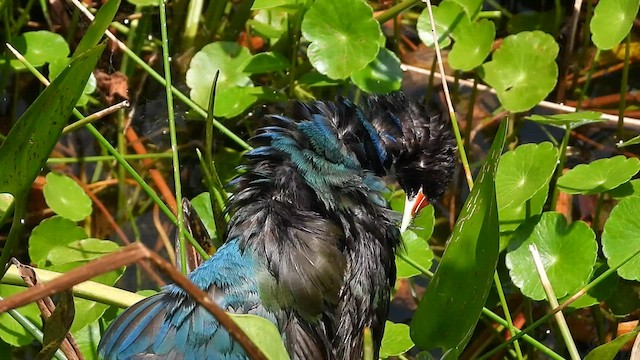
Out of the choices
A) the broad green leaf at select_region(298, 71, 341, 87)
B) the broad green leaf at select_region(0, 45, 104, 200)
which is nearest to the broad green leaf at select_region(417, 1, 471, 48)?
the broad green leaf at select_region(298, 71, 341, 87)

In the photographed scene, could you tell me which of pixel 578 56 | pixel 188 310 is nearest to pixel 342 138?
pixel 188 310

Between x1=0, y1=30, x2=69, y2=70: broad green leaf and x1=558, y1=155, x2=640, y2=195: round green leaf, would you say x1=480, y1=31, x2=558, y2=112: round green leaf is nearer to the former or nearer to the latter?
x1=558, y1=155, x2=640, y2=195: round green leaf

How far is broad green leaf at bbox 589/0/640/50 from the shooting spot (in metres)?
2.79

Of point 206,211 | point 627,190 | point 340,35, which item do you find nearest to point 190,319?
point 206,211

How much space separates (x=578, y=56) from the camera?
348 cm

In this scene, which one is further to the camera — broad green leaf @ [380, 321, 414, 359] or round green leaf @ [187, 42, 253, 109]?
round green leaf @ [187, 42, 253, 109]

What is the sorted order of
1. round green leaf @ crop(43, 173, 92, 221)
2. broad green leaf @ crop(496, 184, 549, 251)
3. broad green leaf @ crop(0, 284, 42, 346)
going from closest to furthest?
1. broad green leaf @ crop(0, 284, 42, 346)
2. broad green leaf @ crop(496, 184, 549, 251)
3. round green leaf @ crop(43, 173, 92, 221)

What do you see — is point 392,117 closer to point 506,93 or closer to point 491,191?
point 506,93

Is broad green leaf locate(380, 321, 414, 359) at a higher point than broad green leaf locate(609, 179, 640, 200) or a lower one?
lower

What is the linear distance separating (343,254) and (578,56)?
1711mm

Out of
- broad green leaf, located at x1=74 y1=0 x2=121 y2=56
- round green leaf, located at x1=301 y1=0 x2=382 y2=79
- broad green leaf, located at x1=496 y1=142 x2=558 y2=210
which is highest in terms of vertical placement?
broad green leaf, located at x1=74 y1=0 x2=121 y2=56

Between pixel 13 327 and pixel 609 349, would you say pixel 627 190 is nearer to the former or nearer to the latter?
pixel 609 349

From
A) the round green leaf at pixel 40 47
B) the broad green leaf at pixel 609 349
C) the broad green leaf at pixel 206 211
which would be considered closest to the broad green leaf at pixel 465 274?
the broad green leaf at pixel 609 349

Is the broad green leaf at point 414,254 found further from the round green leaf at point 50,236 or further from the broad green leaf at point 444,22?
the round green leaf at point 50,236
